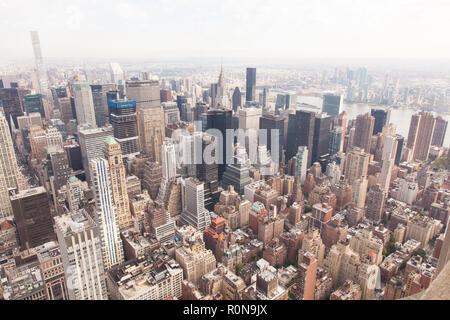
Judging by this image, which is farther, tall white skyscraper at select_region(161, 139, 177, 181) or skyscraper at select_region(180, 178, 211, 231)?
tall white skyscraper at select_region(161, 139, 177, 181)

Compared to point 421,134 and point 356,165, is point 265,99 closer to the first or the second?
point 356,165

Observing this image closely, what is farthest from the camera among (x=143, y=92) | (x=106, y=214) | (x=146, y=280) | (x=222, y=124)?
(x=143, y=92)

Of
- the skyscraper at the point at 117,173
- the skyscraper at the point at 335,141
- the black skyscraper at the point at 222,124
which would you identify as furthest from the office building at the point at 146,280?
the skyscraper at the point at 335,141

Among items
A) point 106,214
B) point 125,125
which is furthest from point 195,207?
point 125,125

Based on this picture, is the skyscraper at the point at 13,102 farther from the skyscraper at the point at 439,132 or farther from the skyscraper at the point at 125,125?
the skyscraper at the point at 439,132

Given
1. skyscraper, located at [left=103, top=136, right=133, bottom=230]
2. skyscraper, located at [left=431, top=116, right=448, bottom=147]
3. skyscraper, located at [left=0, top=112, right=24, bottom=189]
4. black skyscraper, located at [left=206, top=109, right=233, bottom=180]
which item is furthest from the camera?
skyscraper, located at [left=431, top=116, right=448, bottom=147]

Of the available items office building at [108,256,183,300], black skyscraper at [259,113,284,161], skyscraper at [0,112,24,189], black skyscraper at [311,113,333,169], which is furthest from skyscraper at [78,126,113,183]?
black skyscraper at [311,113,333,169]

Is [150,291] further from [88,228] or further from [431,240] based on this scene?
[431,240]

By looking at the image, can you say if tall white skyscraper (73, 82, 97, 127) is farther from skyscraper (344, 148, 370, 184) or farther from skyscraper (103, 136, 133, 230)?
skyscraper (344, 148, 370, 184)
